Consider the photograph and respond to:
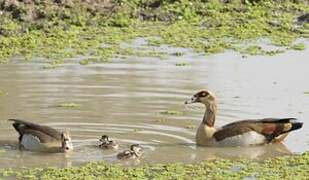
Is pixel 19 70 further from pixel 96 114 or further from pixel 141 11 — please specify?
pixel 141 11

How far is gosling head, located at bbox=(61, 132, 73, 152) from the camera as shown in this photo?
12.3 m

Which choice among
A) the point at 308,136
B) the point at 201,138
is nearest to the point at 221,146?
the point at 201,138

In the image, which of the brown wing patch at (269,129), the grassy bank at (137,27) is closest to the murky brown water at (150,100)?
the brown wing patch at (269,129)

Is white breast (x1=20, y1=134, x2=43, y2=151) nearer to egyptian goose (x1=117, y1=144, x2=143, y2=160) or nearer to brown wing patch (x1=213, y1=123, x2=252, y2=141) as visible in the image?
egyptian goose (x1=117, y1=144, x2=143, y2=160)

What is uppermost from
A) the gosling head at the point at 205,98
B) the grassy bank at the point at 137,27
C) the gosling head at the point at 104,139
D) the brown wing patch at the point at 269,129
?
the grassy bank at the point at 137,27

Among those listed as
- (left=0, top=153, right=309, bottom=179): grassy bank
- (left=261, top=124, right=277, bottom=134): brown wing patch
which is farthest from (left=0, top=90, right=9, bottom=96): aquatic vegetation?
(left=261, top=124, right=277, bottom=134): brown wing patch

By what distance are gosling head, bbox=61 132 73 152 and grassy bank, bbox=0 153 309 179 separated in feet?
1.76

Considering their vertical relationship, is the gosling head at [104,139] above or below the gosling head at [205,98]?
below

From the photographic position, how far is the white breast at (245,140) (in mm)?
13078

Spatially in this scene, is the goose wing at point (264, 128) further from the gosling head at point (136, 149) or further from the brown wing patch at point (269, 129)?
the gosling head at point (136, 149)

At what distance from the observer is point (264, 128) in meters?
13.1

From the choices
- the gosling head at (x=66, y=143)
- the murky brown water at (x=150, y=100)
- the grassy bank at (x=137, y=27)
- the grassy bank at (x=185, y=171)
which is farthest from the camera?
the grassy bank at (x=137, y=27)

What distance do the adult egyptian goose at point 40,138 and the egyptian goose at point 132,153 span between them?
68 cm

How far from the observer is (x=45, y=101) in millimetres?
14797
